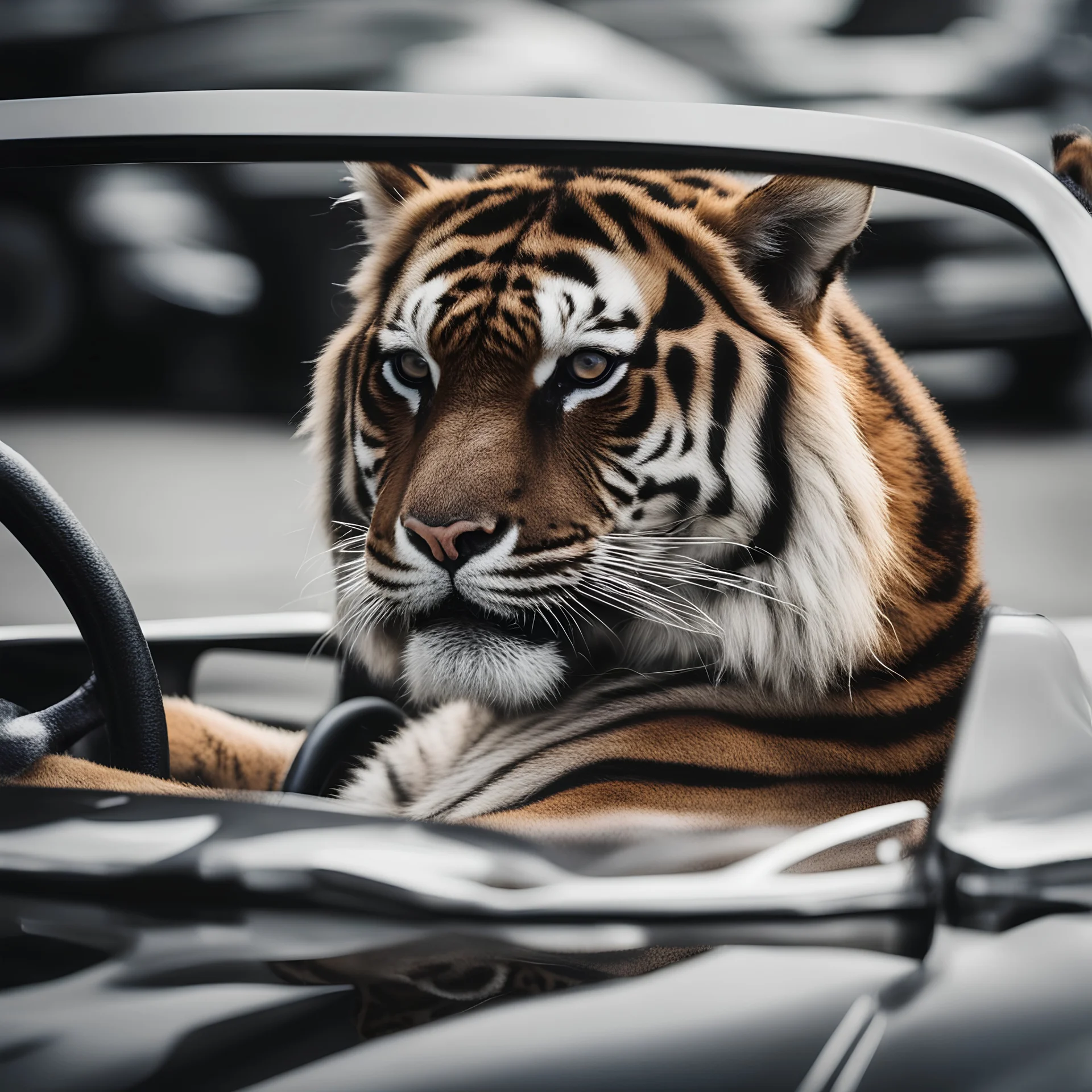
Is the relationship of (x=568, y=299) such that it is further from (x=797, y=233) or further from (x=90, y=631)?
(x=90, y=631)

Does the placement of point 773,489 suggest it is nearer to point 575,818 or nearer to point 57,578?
point 575,818

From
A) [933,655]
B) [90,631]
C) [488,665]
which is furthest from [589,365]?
[90,631]

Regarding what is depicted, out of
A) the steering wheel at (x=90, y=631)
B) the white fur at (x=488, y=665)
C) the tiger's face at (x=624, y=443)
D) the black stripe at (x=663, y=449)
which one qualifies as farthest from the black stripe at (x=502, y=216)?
the steering wheel at (x=90, y=631)

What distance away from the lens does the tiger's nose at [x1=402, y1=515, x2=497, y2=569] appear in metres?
0.99

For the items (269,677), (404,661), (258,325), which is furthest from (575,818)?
(269,677)

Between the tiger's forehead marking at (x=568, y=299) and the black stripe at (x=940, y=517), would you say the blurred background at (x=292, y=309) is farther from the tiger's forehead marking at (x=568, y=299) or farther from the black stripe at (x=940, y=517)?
the tiger's forehead marking at (x=568, y=299)

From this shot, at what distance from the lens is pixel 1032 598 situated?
1138 millimetres

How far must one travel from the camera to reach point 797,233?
988 mm

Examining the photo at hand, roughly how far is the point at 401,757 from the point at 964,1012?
67 centimetres

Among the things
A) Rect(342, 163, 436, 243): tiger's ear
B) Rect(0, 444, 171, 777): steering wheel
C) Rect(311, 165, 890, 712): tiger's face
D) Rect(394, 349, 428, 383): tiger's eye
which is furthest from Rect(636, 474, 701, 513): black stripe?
Rect(0, 444, 171, 777): steering wheel

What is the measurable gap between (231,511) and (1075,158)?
949 mm

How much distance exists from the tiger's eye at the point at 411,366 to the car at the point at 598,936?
0.37 metres

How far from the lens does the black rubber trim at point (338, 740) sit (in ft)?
4.07

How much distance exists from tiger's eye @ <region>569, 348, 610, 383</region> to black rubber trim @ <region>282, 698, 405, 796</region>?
19.0 inches
